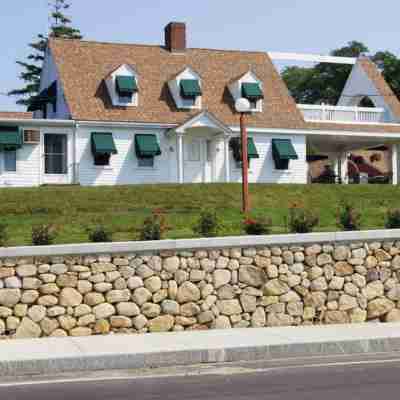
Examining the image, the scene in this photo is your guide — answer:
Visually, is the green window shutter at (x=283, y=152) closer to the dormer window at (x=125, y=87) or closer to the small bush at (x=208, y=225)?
the dormer window at (x=125, y=87)

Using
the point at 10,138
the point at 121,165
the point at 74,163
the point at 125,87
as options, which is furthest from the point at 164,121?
the point at 10,138

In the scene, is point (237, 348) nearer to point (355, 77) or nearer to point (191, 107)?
point (191, 107)

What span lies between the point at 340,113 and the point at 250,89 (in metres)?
5.43

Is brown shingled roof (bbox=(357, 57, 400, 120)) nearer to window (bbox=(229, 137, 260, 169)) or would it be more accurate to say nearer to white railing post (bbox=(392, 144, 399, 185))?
white railing post (bbox=(392, 144, 399, 185))

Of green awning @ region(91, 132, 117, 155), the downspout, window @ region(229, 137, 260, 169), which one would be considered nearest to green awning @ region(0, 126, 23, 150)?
the downspout

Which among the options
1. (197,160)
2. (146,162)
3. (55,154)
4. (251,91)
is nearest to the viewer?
(55,154)

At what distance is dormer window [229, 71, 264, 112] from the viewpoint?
38.8 metres

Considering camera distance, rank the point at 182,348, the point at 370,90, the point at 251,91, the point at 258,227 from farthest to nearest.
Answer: the point at 370,90
the point at 251,91
the point at 258,227
the point at 182,348

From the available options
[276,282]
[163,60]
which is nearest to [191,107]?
[163,60]

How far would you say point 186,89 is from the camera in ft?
123

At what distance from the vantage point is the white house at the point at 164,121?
35.0 m

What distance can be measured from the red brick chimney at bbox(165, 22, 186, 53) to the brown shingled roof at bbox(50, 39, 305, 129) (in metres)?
0.33

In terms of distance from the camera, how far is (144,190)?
28.0 m

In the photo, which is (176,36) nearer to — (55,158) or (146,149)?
(146,149)
